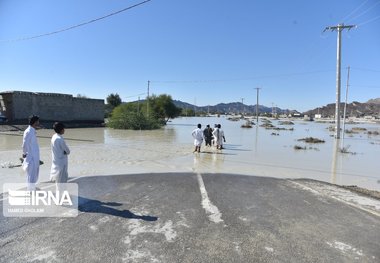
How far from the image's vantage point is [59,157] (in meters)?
6.99

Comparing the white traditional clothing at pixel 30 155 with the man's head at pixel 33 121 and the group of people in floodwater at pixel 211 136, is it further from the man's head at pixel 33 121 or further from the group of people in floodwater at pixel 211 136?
the group of people in floodwater at pixel 211 136

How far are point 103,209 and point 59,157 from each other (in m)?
1.62

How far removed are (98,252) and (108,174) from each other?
20.4ft

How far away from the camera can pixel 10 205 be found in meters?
6.44

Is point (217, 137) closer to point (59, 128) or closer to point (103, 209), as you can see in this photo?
point (59, 128)

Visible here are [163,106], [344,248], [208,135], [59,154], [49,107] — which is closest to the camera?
[344,248]

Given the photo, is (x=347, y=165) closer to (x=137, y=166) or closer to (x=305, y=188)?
(x=305, y=188)

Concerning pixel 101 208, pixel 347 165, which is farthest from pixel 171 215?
pixel 347 165

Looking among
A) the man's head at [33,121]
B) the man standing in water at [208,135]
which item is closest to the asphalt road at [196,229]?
the man's head at [33,121]

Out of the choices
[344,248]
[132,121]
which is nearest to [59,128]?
[344,248]

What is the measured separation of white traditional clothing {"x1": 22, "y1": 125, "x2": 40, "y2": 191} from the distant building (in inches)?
1359

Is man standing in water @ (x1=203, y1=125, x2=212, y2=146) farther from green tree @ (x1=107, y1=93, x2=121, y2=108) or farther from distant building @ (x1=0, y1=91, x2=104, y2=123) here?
green tree @ (x1=107, y1=93, x2=121, y2=108)

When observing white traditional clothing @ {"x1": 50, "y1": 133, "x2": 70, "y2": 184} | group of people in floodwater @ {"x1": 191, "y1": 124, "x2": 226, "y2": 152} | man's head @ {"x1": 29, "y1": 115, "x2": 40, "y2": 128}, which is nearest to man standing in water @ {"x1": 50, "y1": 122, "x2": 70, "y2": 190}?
white traditional clothing @ {"x1": 50, "y1": 133, "x2": 70, "y2": 184}

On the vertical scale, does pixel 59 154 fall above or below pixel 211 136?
above
